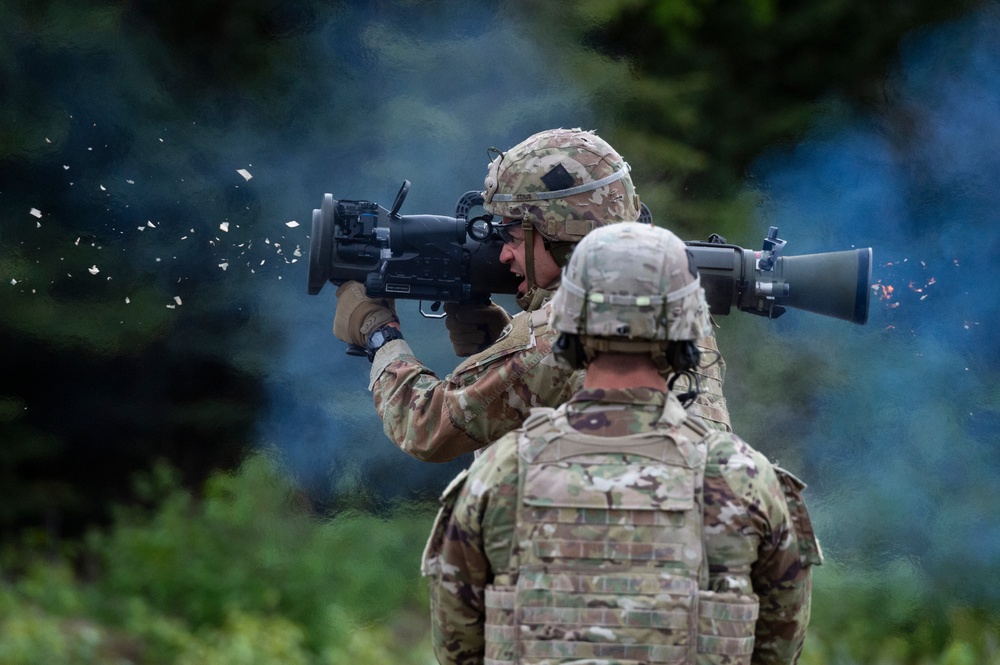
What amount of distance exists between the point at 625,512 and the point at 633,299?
0.41 m

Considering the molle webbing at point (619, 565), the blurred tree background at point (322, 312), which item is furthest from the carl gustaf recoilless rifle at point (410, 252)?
the blurred tree background at point (322, 312)

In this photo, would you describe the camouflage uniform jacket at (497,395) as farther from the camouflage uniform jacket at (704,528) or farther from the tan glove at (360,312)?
the camouflage uniform jacket at (704,528)

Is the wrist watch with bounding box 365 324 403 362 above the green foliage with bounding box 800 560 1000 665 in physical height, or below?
above

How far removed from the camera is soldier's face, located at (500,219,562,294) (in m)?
3.69

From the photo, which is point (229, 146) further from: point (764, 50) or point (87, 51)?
point (764, 50)

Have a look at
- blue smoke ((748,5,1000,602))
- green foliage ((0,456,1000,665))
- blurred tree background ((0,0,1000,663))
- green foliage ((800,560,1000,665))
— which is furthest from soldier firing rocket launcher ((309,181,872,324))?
blue smoke ((748,5,1000,602))

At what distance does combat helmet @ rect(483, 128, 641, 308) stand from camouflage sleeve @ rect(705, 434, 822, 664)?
1.23 meters

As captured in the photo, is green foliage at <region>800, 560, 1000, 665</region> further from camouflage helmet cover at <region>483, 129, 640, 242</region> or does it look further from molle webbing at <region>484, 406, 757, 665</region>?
molle webbing at <region>484, 406, 757, 665</region>

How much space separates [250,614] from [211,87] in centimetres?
279

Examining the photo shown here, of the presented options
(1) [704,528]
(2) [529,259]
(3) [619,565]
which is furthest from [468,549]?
(2) [529,259]

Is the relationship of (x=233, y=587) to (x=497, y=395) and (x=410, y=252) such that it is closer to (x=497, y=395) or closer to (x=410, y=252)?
(x=410, y=252)

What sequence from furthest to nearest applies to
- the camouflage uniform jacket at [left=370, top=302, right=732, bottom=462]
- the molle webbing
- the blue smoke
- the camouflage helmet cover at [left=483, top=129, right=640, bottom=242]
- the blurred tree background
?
the blue smoke < the blurred tree background < the camouflage helmet cover at [left=483, top=129, right=640, bottom=242] < the camouflage uniform jacket at [left=370, top=302, right=732, bottom=462] < the molle webbing

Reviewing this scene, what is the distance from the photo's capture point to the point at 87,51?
6.50 m

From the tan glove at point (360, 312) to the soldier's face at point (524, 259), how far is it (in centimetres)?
44
